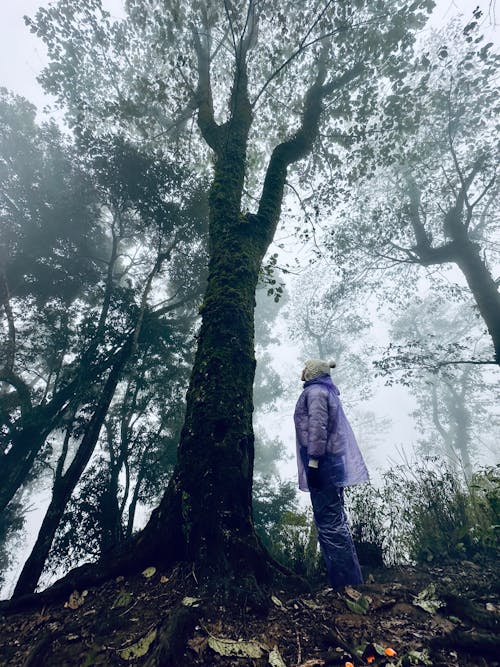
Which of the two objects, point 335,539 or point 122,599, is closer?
point 122,599

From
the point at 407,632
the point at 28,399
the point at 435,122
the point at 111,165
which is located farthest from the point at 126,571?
the point at 435,122

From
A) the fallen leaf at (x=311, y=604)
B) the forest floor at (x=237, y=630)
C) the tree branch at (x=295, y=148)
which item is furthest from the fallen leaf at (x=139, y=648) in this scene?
the tree branch at (x=295, y=148)

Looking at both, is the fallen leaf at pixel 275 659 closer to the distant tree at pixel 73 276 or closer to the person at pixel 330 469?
the person at pixel 330 469

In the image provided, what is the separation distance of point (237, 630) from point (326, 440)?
69.9 inches

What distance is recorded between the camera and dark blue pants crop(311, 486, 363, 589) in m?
2.71

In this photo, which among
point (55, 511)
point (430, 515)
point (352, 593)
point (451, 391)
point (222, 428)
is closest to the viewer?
point (352, 593)

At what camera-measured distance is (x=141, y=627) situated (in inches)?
65.7

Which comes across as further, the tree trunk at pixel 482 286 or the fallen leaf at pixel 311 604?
the tree trunk at pixel 482 286

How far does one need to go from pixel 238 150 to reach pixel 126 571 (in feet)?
21.2

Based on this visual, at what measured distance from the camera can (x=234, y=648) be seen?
153 cm

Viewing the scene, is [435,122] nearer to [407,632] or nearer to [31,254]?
[407,632]

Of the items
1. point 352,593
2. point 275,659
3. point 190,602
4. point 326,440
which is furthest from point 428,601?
point 190,602

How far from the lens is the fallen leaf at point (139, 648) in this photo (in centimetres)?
148

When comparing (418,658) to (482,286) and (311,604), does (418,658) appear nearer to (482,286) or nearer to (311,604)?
(311,604)
